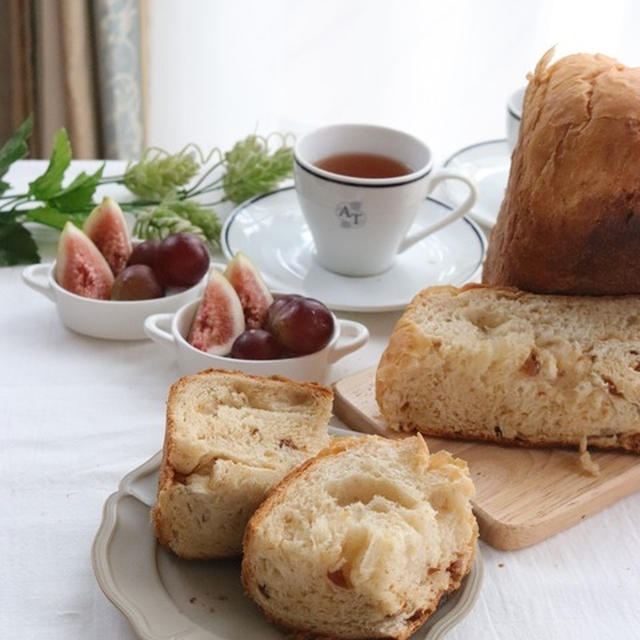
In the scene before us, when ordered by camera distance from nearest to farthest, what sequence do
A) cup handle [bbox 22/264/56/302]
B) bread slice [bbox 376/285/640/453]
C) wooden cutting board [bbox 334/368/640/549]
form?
wooden cutting board [bbox 334/368/640/549], bread slice [bbox 376/285/640/453], cup handle [bbox 22/264/56/302]

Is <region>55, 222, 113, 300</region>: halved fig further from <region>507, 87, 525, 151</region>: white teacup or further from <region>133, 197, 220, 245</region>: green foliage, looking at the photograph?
<region>507, 87, 525, 151</region>: white teacup

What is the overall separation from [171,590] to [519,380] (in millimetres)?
735

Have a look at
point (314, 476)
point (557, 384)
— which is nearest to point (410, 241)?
point (557, 384)

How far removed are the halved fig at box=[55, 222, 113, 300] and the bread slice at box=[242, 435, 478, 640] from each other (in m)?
0.86

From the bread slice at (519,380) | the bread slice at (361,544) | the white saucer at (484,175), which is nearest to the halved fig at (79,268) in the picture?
the bread slice at (519,380)

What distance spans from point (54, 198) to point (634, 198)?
1.35 m

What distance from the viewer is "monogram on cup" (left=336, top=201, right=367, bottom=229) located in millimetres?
2408

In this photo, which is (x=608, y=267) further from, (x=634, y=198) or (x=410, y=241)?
(x=410, y=241)

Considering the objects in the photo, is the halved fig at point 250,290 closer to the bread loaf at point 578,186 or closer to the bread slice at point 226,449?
the bread slice at point 226,449

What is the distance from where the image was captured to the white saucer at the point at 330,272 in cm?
241

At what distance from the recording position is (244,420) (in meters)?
1.72

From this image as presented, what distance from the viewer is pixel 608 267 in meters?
2.04

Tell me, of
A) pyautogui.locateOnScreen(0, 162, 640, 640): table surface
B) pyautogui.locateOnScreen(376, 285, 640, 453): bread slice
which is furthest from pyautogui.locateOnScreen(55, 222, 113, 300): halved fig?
pyautogui.locateOnScreen(376, 285, 640, 453): bread slice

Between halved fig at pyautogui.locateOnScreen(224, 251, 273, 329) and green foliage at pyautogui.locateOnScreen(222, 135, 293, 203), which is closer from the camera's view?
halved fig at pyautogui.locateOnScreen(224, 251, 273, 329)
